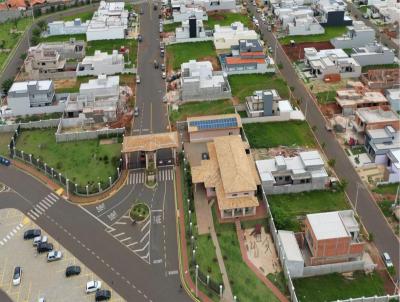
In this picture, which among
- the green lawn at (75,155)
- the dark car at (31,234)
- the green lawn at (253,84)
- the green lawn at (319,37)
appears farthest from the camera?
the green lawn at (319,37)

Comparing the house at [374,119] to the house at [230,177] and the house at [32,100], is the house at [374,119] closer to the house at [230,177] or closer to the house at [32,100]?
the house at [230,177]

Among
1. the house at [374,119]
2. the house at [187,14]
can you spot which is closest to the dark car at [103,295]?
the house at [374,119]

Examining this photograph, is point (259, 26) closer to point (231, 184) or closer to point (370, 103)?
point (370, 103)

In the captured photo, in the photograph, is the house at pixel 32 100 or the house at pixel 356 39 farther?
the house at pixel 356 39

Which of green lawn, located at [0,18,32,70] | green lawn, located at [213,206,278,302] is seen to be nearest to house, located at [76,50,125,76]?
green lawn, located at [0,18,32,70]

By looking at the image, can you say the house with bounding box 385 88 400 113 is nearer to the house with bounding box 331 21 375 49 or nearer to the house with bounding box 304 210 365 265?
the house with bounding box 331 21 375 49

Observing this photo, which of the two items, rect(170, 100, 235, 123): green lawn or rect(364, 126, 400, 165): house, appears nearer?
rect(364, 126, 400, 165): house
